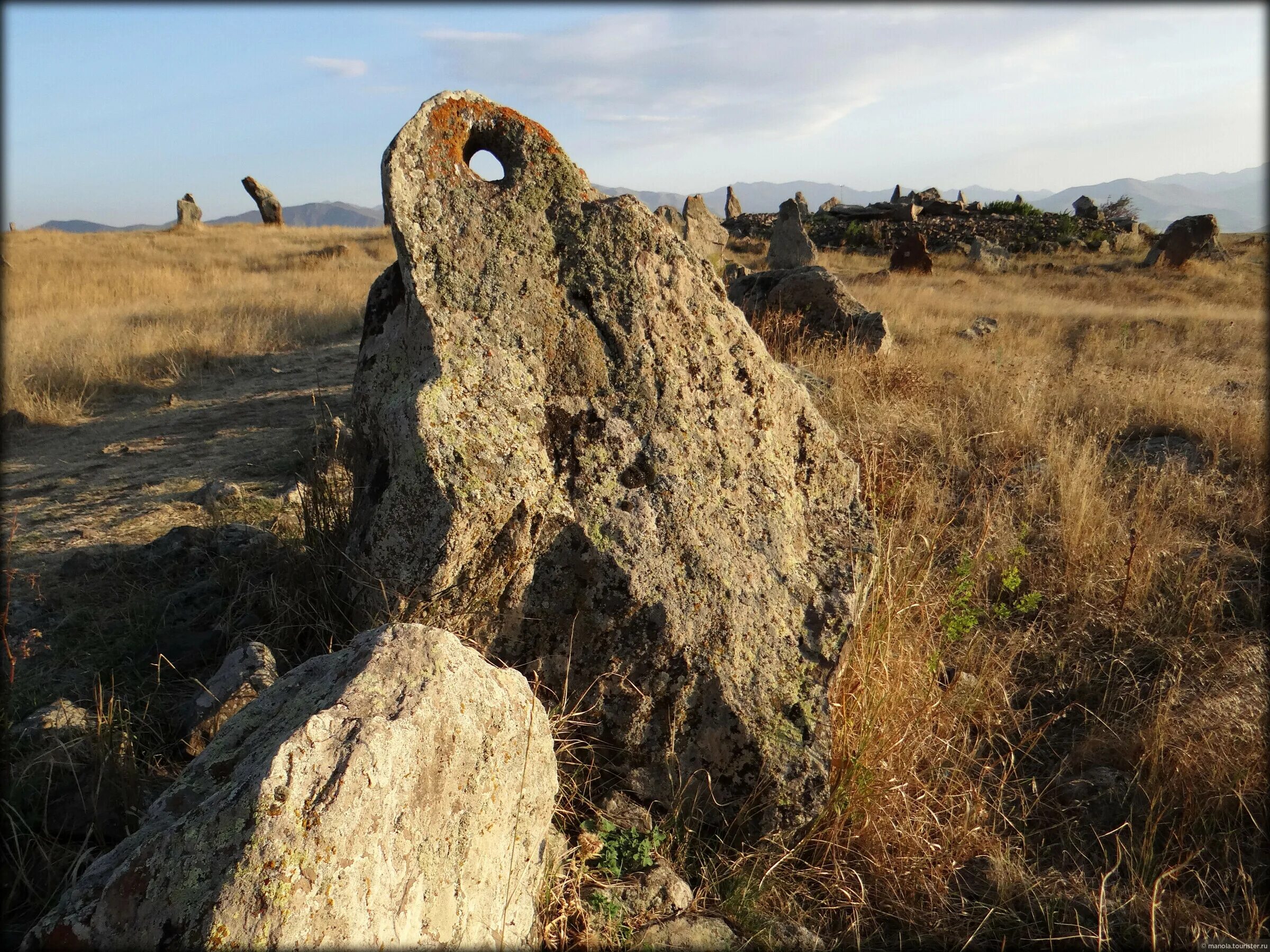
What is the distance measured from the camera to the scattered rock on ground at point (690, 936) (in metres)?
2.08

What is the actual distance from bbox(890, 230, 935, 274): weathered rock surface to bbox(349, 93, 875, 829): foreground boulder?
16.6 metres

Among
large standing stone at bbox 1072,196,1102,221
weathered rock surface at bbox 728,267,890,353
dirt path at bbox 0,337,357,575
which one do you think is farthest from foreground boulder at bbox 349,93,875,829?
large standing stone at bbox 1072,196,1102,221

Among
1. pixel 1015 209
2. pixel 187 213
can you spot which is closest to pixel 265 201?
pixel 187 213

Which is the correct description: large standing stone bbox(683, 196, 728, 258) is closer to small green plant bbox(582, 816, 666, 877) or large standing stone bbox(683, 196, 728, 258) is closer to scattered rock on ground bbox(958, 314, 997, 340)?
scattered rock on ground bbox(958, 314, 997, 340)

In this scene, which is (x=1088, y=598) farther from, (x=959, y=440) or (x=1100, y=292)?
(x=1100, y=292)

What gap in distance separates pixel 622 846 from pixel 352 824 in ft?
3.69

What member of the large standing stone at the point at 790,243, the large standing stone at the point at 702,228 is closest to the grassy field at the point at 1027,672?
the large standing stone at the point at 702,228

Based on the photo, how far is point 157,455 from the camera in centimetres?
571

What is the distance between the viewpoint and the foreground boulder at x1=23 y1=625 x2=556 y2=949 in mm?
1317

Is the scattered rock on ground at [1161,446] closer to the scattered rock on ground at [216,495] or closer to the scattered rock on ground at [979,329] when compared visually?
the scattered rock on ground at [979,329]

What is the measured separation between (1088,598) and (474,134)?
368 centimetres

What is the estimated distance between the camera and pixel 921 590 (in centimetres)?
346

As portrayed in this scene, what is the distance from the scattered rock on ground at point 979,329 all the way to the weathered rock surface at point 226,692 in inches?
355

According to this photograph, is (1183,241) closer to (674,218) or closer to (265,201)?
(674,218)
